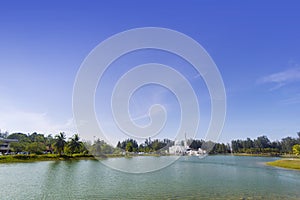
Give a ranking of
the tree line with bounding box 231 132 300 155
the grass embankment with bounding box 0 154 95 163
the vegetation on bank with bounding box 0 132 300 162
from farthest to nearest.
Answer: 1. the tree line with bounding box 231 132 300 155
2. the vegetation on bank with bounding box 0 132 300 162
3. the grass embankment with bounding box 0 154 95 163

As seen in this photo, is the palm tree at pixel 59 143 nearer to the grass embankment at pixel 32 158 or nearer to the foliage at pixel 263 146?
the grass embankment at pixel 32 158

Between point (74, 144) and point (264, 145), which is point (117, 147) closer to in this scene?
point (74, 144)

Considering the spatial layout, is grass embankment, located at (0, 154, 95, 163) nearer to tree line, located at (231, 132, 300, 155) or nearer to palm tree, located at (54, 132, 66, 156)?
palm tree, located at (54, 132, 66, 156)

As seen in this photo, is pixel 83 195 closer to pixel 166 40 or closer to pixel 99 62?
pixel 99 62

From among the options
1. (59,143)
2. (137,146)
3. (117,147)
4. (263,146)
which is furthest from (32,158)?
Result: (263,146)

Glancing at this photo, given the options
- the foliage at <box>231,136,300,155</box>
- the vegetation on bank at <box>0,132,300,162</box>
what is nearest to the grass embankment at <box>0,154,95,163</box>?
the vegetation on bank at <box>0,132,300,162</box>

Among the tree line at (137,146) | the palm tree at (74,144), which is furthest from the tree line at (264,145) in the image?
the palm tree at (74,144)

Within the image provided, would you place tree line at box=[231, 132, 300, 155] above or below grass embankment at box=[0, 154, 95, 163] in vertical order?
above

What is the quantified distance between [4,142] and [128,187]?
64.4 metres

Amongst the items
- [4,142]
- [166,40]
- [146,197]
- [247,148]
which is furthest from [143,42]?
[247,148]

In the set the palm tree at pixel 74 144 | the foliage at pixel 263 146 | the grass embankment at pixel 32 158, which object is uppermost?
the foliage at pixel 263 146

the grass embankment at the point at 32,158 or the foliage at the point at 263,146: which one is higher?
the foliage at the point at 263,146

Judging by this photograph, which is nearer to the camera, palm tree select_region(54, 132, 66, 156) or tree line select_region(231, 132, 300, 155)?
palm tree select_region(54, 132, 66, 156)

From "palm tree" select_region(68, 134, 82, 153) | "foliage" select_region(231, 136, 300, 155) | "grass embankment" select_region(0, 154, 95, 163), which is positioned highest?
"foliage" select_region(231, 136, 300, 155)
